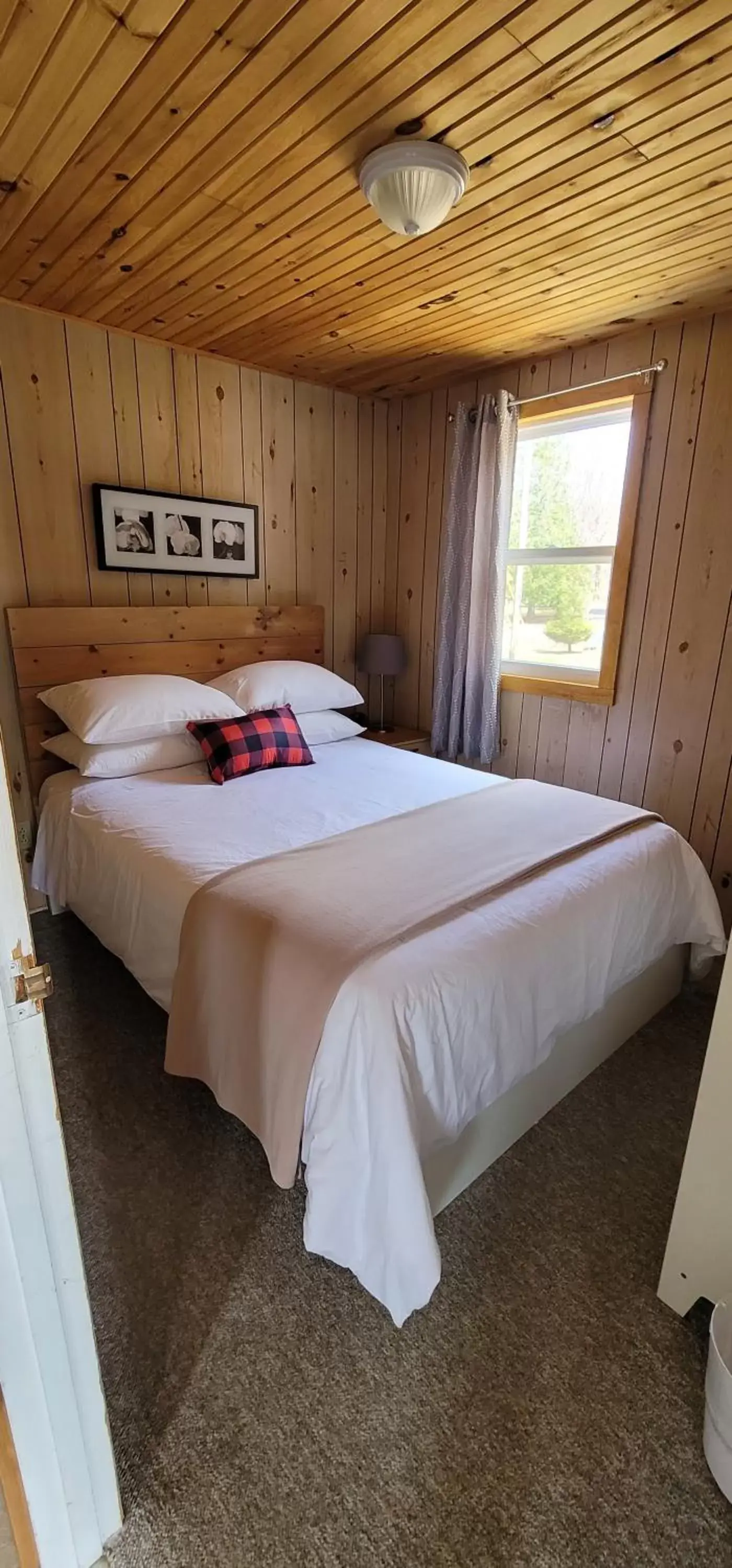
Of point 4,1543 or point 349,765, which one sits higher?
point 349,765

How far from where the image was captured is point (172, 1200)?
156 cm

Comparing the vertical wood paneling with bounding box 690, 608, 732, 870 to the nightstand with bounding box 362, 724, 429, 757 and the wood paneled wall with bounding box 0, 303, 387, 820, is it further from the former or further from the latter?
the wood paneled wall with bounding box 0, 303, 387, 820

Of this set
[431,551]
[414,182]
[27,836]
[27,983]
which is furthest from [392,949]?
[431,551]

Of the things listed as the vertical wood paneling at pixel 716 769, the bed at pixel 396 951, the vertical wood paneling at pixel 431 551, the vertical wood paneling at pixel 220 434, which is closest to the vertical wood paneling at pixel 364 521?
the vertical wood paneling at pixel 431 551

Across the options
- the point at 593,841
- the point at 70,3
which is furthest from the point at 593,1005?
the point at 70,3

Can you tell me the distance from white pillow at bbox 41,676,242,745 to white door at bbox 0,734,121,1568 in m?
1.78

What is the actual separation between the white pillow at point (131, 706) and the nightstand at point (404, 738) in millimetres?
959

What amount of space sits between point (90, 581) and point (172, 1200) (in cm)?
229

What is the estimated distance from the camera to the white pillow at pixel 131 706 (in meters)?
2.45

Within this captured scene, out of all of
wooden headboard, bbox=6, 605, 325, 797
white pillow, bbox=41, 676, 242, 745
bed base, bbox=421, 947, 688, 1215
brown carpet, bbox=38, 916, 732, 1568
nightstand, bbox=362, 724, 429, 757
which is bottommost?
brown carpet, bbox=38, 916, 732, 1568

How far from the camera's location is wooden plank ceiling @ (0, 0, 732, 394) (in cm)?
124

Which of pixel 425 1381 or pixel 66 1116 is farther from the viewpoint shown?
pixel 66 1116

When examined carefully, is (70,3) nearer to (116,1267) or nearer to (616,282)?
(616,282)

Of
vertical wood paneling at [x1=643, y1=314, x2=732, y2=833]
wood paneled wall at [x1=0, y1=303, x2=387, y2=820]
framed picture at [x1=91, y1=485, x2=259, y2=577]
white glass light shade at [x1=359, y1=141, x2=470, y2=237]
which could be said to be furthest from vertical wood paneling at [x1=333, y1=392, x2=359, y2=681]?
white glass light shade at [x1=359, y1=141, x2=470, y2=237]
